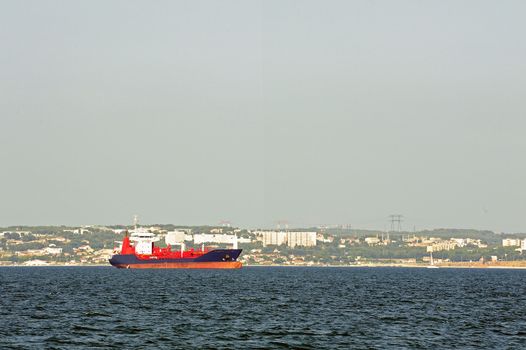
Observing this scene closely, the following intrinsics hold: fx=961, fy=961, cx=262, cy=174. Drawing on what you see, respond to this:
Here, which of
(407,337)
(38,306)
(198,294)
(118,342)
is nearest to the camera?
(118,342)

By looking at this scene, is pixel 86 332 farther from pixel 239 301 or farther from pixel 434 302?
pixel 434 302

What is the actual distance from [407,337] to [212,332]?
15.2 metres

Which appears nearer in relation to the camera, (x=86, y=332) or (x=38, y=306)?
(x=86, y=332)

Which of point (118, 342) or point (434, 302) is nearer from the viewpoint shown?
point (118, 342)

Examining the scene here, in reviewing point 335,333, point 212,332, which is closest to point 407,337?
point 335,333

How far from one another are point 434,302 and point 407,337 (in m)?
45.5

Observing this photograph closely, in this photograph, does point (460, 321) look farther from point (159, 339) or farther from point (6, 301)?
point (6, 301)

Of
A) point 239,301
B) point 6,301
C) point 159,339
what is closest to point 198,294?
point 239,301

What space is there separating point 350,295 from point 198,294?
21.0m

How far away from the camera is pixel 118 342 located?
6844 cm

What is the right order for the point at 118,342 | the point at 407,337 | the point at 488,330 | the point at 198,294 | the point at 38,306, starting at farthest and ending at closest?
the point at 198,294
the point at 38,306
the point at 488,330
the point at 407,337
the point at 118,342

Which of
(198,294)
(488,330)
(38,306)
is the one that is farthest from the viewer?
(198,294)

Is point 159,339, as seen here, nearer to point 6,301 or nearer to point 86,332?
point 86,332

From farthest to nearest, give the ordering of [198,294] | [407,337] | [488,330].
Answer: [198,294] → [488,330] → [407,337]
